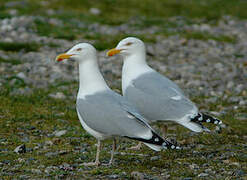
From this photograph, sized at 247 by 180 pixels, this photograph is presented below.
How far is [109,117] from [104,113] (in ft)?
0.33

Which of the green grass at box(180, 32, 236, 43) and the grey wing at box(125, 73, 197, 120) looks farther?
the green grass at box(180, 32, 236, 43)

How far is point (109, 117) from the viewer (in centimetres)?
703

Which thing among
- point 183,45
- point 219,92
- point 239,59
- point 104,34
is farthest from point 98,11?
point 219,92

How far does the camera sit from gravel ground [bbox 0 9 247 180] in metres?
6.95

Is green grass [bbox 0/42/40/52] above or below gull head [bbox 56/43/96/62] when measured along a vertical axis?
below

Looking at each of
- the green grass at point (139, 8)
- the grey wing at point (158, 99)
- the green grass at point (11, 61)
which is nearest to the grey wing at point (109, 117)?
the grey wing at point (158, 99)

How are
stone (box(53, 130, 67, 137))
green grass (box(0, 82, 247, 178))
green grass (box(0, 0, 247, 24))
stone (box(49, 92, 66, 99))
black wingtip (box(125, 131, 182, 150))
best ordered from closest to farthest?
1. black wingtip (box(125, 131, 182, 150))
2. green grass (box(0, 82, 247, 178))
3. stone (box(53, 130, 67, 137))
4. stone (box(49, 92, 66, 99))
5. green grass (box(0, 0, 247, 24))

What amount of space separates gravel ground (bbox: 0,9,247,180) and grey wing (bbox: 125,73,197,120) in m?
0.64

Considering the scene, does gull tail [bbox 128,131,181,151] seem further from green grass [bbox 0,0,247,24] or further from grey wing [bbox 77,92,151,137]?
green grass [bbox 0,0,247,24]

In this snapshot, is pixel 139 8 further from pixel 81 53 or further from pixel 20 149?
pixel 20 149

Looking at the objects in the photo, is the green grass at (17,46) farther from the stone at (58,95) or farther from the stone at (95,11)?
the stone at (95,11)

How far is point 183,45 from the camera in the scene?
17.3m

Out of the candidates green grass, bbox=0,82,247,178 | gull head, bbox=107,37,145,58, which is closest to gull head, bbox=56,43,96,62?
gull head, bbox=107,37,145,58

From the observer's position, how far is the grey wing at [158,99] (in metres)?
8.00
